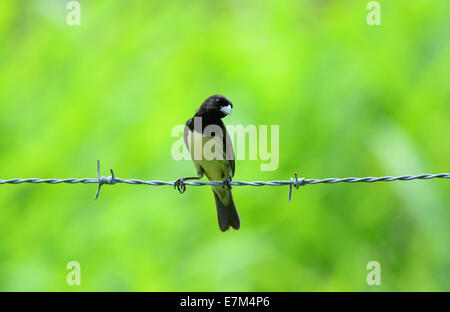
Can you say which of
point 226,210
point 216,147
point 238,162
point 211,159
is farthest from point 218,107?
point 238,162

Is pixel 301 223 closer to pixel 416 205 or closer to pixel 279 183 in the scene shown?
pixel 416 205

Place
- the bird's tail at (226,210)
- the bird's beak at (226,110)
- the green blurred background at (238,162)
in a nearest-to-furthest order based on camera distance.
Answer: the bird's beak at (226,110), the bird's tail at (226,210), the green blurred background at (238,162)

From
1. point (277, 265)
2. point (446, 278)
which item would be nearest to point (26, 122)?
point (277, 265)

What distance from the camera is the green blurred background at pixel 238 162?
19.7 ft

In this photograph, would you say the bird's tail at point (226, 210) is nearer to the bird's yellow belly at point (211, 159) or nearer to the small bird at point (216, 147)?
the small bird at point (216, 147)

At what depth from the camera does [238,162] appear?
6.54m

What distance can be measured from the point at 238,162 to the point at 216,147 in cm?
133

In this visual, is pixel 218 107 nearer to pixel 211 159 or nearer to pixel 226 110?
pixel 226 110

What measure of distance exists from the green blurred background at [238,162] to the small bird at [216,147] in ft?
2.23

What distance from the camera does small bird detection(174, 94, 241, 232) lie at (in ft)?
17.0

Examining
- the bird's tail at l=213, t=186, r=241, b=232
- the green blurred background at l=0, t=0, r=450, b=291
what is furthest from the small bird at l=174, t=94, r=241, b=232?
the green blurred background at l=0, t=0, r=450, b=291

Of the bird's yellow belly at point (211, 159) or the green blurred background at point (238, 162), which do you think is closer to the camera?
the bird's yellow belly at point (211, 159)

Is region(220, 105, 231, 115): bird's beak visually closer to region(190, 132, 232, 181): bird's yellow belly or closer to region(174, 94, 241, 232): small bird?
region(174, 94, 241, 232): small bird

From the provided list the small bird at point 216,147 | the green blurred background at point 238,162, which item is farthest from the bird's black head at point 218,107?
the green blurred background at point 238,162
